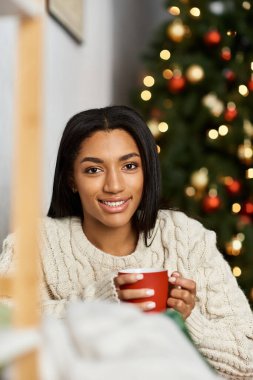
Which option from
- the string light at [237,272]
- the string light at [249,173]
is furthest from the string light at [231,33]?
the string light at [237,272]

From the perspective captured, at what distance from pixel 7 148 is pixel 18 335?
1454 mm

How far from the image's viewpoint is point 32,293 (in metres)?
0.60

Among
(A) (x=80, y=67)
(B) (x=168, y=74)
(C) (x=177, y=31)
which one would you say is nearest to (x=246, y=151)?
(B) (x=168, y=74)

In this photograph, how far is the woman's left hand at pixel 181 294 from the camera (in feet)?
4.24

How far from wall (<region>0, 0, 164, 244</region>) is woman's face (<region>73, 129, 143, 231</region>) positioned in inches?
13.6

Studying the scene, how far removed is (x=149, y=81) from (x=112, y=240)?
4.79 feet

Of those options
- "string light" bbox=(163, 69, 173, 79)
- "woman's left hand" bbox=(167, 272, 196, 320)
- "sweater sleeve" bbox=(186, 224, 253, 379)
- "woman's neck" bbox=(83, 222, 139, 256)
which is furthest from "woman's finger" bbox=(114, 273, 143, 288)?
"string light" bbox=(163, 69, 173, 79)

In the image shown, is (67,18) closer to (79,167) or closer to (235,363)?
(79,167)

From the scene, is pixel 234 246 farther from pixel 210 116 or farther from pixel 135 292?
pixel 135 292

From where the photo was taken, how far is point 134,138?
1.54 m

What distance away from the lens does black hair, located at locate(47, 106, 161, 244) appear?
5.04 ft

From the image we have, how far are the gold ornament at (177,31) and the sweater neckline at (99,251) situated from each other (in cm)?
150

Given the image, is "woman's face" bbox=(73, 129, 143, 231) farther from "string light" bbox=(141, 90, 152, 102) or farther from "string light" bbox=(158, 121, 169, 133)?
"string light" bbox=(141, 90, 152, 102)

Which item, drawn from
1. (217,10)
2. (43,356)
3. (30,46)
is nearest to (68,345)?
(43,356)
